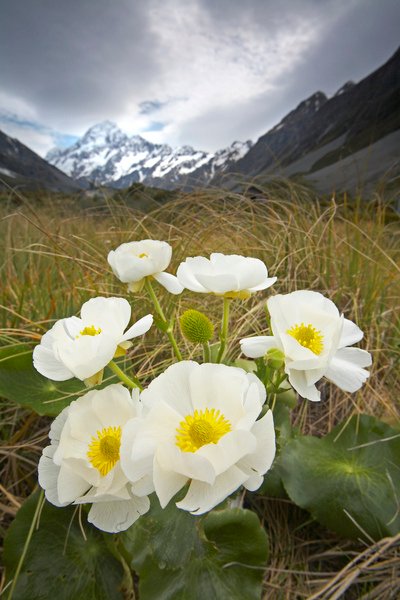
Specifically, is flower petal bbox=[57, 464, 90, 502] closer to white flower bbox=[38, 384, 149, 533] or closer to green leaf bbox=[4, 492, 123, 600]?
white flower bbox=[38, 384, 149, 533]

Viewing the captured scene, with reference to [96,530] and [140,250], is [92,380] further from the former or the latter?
[96,530]

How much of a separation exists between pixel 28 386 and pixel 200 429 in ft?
1.97

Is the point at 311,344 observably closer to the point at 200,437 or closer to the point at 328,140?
the point at 200,437

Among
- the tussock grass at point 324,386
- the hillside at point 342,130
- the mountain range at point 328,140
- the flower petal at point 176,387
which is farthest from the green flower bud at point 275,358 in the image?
the hillside at point 342,130

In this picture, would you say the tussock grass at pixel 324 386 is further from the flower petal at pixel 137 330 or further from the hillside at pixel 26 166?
the hillside at pixel 26 166

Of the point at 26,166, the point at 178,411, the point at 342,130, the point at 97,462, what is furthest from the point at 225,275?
the point at 26,166

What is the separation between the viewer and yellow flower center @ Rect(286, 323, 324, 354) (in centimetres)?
60

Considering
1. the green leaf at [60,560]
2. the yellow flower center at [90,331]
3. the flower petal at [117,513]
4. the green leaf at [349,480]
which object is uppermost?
the yellow flower center at [90,331]

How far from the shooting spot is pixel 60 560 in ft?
2.48

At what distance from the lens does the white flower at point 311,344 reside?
1.78ft

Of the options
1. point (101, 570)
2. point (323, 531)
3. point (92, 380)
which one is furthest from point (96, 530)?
point (323, 531)

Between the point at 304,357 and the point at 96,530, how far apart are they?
62 cm

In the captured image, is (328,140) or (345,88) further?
(345,88)

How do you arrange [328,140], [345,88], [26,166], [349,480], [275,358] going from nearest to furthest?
[275,358] → [349,480] → [328,140] → [345,88] → [26,166]
